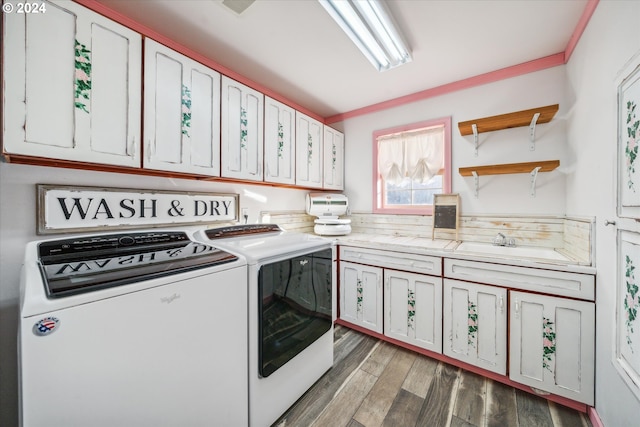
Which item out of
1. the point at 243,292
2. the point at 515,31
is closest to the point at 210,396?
the point at 243,292

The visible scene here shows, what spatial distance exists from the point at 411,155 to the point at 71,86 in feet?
8.85

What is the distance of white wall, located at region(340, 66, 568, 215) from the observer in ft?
6.41

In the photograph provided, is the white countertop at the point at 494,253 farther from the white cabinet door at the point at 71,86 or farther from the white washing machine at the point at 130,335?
the white cabinet door at the point at 71,86

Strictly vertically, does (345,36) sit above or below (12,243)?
above

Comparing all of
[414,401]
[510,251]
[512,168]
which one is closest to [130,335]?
[414,401]

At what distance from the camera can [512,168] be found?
1.97 metres

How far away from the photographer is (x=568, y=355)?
147 cm

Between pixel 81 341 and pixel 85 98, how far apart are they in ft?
3.76

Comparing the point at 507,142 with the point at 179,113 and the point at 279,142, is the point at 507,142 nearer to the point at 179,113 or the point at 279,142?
the point at 279,142

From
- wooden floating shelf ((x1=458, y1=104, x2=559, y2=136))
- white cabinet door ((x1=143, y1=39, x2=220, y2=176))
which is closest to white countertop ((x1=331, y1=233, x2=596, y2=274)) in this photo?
wooden floating shelf ((x1=458, y1=104, x2=559, y2=136))

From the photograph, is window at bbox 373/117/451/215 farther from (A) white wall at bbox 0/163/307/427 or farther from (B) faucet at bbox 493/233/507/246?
(A) white wall at bbox 0/163/307/427

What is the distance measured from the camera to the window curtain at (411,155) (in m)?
2.52

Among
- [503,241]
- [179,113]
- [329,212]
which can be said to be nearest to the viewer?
[179,113]

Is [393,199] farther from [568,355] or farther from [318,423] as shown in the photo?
Result: [318,423]
